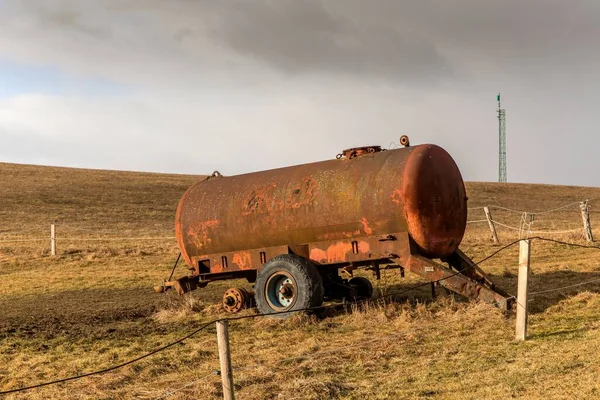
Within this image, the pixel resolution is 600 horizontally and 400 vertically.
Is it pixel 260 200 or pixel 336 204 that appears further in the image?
pixel 260 200

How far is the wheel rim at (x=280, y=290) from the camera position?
35.5 ft

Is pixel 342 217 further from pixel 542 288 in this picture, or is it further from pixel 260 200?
pixel 542 288

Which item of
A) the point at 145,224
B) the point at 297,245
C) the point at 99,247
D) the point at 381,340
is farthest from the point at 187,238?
the point at 145,224

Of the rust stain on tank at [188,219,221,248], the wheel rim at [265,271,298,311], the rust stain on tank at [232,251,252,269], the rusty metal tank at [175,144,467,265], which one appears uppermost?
the rusty metal tank at [175,144,467,265]

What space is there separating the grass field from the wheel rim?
16.0 inches

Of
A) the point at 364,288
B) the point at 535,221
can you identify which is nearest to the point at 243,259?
the point at 364,288

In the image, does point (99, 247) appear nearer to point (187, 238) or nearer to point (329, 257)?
point (187, 238)

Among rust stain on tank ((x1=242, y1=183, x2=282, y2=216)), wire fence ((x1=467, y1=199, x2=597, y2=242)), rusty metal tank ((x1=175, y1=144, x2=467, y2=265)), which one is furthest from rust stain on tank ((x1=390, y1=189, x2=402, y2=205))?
wire fence ((x1=467, y1=199, x2=597, y2=242))

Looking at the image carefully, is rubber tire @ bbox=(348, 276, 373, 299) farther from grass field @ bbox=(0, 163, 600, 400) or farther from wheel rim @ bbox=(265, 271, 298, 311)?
wheel rim @ bbox=(265, 271, 298, 311)

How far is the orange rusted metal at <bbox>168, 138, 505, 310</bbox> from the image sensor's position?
10.2 metres

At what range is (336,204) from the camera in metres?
10.8

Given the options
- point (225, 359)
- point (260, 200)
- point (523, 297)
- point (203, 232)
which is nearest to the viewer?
point (225, 359)

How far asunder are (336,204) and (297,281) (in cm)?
149

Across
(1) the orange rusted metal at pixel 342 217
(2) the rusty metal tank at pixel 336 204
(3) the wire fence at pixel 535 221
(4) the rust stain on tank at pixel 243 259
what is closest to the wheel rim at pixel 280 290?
(1) the orange rusted metal at pixel 342 217
